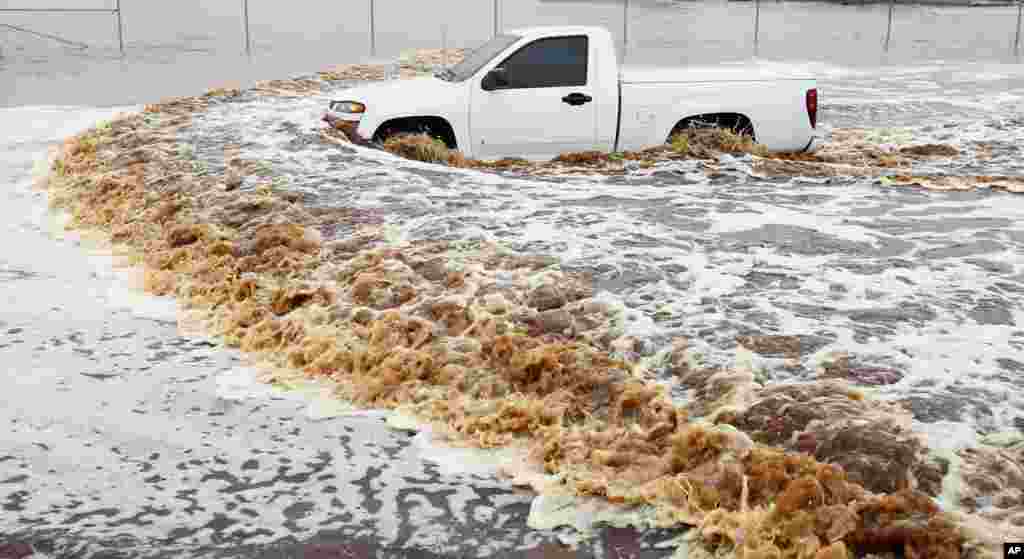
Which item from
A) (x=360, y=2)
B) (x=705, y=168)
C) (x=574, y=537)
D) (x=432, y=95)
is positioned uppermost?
(x=360, y=2)

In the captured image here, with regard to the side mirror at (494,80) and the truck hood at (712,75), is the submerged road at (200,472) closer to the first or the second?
the side mirror at (494,80)

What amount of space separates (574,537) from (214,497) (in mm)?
1727

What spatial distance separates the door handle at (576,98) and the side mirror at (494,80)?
0.66 m

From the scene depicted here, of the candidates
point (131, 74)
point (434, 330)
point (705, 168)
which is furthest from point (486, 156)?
point (131, 74)

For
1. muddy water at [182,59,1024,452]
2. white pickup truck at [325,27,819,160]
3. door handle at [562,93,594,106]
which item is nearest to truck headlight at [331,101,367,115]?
white pickup truck at [325,27,819,160]

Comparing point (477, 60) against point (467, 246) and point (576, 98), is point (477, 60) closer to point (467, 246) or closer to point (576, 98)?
point (576, 98)

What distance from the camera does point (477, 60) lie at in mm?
11250

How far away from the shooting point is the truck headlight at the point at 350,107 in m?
11.0

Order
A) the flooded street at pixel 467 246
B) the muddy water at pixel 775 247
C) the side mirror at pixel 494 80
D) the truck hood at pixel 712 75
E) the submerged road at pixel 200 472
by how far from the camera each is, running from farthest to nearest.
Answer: the truck hood at pixel 712 75, the side mirror at pixel 494 80, the muddy water at pixel 775 247, the flooded street at pixel 467 246, the submerged road at pixel 200 472

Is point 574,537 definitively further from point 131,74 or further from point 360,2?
point 360,2

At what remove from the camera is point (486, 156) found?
36.2 feet

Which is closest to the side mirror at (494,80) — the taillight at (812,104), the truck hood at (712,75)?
the truck hood at (712,75)

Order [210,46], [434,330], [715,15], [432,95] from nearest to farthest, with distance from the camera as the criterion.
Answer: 1. [434,330]
2. [432,95]
3. [210,46]
4. [715,15]

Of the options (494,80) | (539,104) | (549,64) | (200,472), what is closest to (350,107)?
(494,80)
